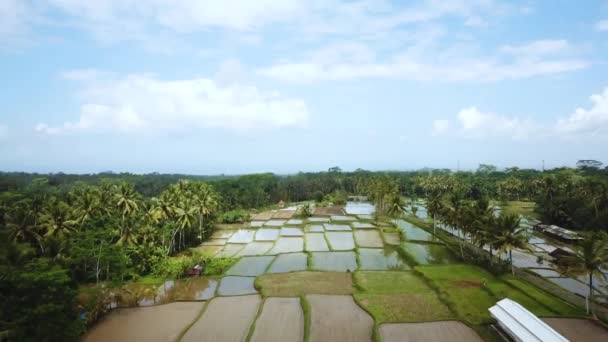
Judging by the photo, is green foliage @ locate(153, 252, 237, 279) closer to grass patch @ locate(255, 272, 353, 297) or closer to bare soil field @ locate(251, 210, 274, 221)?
grass patch @ locate(255, 272, 353, 297)

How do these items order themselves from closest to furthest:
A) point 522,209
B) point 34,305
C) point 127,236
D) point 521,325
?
1. point 34,305
2. point 521,325
3. point 127,236
4. point 522,209

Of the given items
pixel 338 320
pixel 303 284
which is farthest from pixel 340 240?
pixel 338 320

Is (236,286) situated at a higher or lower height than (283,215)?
lower

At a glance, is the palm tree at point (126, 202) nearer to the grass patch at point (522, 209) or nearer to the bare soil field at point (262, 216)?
the bare soil field at point (262, 216)

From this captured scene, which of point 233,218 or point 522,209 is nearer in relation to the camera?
point 233,218

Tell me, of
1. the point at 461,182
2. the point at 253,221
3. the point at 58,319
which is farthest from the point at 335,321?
the point at 461,182

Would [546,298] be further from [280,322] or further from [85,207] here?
[85,207]

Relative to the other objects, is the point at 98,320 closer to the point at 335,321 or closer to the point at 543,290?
the point at 335,321
